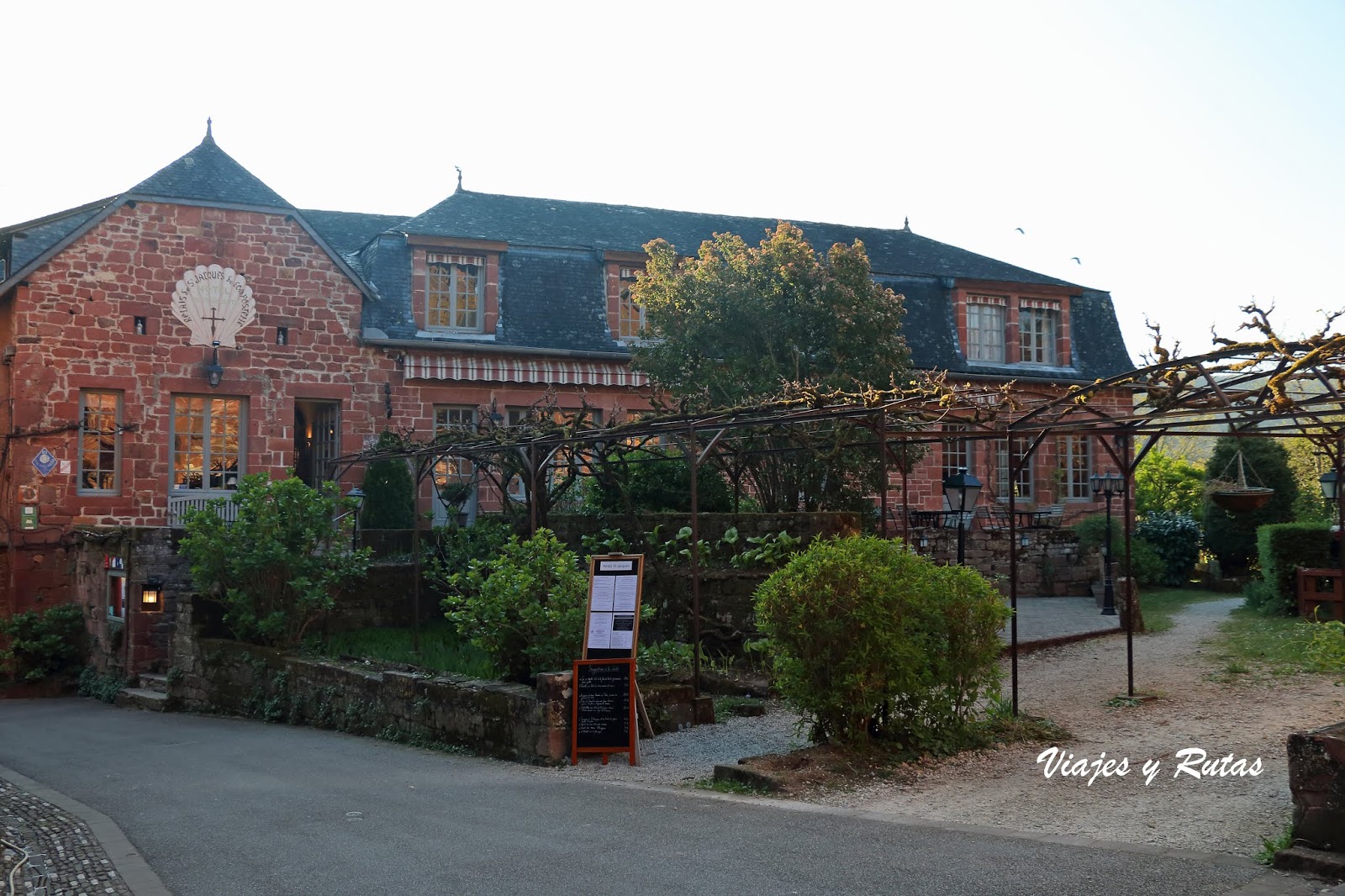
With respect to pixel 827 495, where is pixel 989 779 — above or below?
below

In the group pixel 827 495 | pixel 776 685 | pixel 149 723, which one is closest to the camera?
pixel 776 685

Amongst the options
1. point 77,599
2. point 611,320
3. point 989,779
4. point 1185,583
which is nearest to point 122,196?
point 77,599

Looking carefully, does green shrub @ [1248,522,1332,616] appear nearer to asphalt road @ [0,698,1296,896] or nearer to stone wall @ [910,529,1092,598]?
stone wall @ [910,529,1092,598]

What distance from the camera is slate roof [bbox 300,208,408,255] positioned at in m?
22.9

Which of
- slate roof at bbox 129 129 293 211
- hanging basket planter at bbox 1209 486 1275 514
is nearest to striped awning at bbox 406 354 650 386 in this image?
slate roof at bbox 129 129 293 211

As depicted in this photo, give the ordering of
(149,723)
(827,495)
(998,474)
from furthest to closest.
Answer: (998,474)
(827,495)
(149,723)

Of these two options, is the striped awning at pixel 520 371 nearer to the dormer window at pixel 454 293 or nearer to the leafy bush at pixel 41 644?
the dormer window at pixel 454 293

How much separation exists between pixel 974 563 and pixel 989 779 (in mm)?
12271

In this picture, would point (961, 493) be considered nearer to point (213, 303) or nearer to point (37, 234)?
point (213, 303)

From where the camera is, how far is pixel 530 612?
10078 mm

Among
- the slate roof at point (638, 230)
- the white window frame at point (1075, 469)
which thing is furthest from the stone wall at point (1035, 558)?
the slate roof at point (638, 230)

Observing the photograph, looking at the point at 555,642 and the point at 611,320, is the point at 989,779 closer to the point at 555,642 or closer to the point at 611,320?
the point at 555,642

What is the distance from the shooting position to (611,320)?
21750mm

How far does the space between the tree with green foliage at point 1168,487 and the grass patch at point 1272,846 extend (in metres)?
20.1
